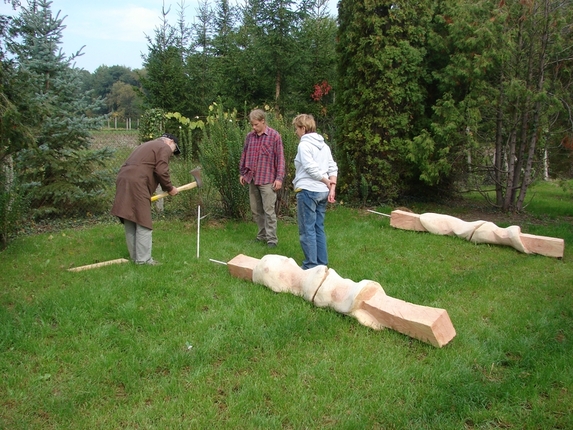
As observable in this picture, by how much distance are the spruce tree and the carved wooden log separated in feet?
17.7

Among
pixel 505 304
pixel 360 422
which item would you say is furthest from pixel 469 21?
pixel 360 422

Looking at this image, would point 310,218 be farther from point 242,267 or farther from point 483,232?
point 483,232

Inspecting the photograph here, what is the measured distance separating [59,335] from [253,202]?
3.38 m

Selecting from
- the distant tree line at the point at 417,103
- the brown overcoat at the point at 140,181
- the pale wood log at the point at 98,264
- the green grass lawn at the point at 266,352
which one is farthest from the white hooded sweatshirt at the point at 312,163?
the distant tree line at the point at 417,103

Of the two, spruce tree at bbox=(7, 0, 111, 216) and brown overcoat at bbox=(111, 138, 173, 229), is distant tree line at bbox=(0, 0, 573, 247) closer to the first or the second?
spruce tree at bbox=(7, 0, 111, 216)

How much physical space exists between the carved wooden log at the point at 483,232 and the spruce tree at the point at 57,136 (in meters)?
5.41

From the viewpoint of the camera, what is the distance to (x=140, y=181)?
5449 mm

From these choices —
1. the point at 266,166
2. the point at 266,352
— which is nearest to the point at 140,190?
the point at 266,166

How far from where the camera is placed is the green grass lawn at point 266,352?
2.88 m

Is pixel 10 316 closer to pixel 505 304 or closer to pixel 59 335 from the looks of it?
pixel 59 335

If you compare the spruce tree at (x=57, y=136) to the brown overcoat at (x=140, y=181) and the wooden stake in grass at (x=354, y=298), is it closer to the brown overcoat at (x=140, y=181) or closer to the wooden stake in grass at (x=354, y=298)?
the brown overcoat at (x=140, y=181)

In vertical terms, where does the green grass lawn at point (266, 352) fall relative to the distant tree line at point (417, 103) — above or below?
below

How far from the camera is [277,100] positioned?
597 inches

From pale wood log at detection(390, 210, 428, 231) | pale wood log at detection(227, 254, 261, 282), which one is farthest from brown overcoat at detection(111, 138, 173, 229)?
pale wood log at detection(390, 210, 428, 231)
